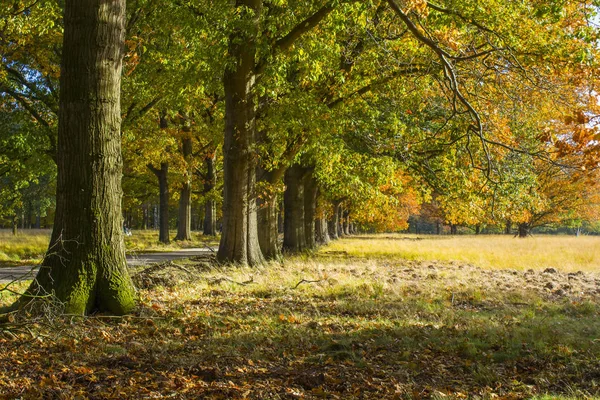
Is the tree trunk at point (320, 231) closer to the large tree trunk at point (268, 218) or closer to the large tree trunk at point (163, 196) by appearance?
the large tree trunk at point (163, 196)

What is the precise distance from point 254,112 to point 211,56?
230 centimetres

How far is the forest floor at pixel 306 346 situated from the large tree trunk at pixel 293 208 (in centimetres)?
1035

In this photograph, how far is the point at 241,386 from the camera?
4.49 metres

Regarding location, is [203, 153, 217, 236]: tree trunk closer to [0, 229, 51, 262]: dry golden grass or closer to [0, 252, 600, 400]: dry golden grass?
[0, 229, 51, 262]: dry golden grass

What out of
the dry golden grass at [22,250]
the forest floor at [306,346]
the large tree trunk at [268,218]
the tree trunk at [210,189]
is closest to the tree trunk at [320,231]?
the tree trunk at [210,189]

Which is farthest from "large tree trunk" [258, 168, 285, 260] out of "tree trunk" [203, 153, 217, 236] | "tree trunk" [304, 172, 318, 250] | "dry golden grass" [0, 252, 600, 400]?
"tree trunk" [203, 153, 217, 236]

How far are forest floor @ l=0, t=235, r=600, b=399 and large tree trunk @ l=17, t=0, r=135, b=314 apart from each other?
1.53ft

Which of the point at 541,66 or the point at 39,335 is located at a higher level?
the point at 541,66

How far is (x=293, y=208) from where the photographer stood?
2031cm

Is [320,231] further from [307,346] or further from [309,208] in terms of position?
[307,346]

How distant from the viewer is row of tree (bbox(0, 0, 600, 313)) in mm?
6770

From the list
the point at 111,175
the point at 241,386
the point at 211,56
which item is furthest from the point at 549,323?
the point at 211,56

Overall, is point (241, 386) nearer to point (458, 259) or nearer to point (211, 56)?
point (211, 56)

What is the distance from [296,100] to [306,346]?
7.45m
